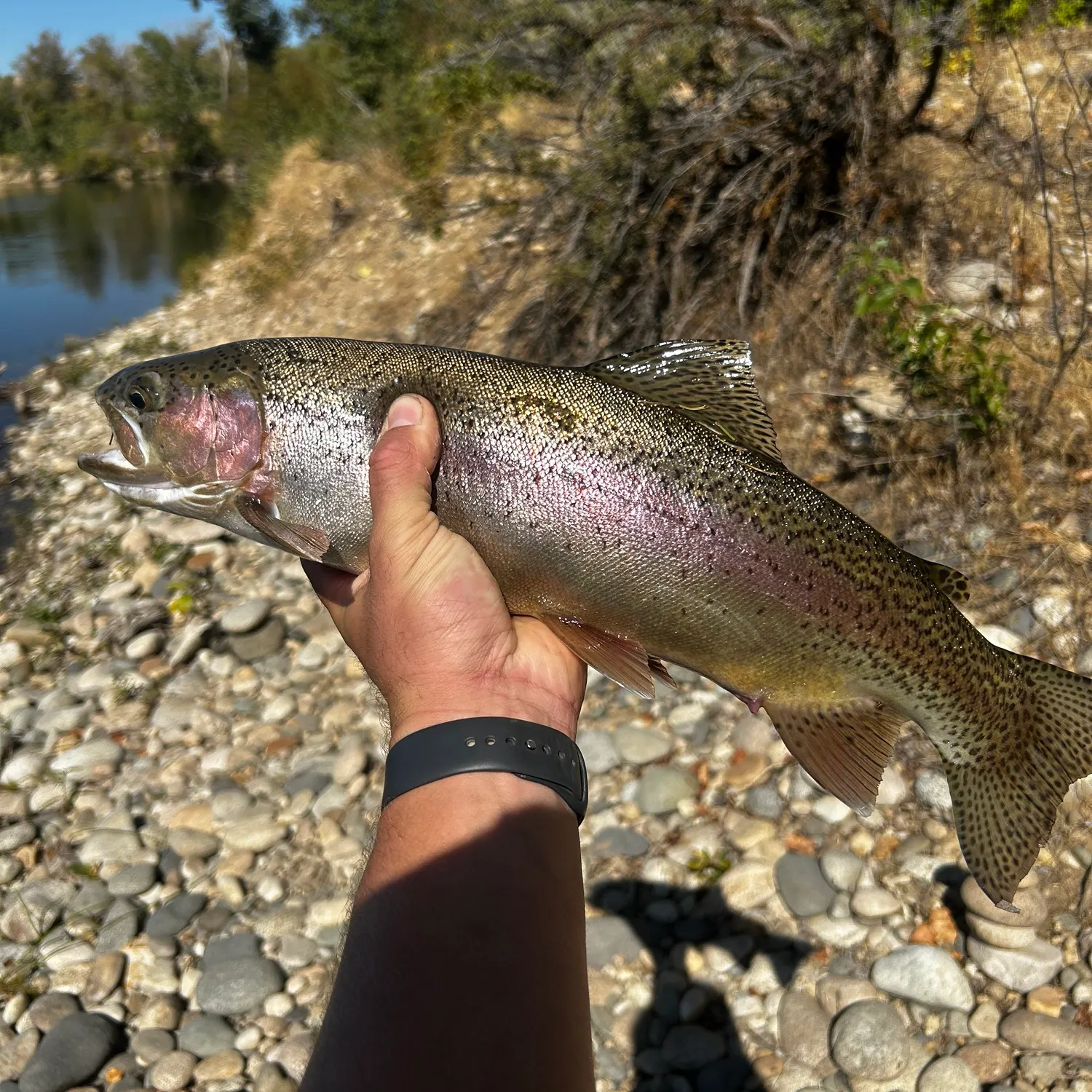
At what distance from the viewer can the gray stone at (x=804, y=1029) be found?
116 inches

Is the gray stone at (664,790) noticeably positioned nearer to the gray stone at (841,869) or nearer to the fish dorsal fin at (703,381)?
the gray stone at (841,869)

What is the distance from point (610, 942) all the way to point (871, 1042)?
1007mm

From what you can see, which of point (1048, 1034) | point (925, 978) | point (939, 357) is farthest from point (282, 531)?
point (939, 357)

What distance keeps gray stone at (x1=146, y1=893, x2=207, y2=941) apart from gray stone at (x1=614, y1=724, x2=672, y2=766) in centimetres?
213

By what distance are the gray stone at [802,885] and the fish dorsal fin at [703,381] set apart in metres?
1.92

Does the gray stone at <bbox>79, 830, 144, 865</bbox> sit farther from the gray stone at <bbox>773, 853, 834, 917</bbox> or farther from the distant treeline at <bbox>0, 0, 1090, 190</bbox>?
the distant treeline at <bbox>0, 0, 1090, 190</bbox>

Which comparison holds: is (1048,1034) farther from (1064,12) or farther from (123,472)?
(1064,12)

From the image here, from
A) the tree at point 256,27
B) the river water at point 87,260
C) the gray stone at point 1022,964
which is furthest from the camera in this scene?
the tree at point 256,27

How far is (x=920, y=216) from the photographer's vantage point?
20.8 ft

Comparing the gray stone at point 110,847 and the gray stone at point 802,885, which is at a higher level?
the gray stone at point 802,885

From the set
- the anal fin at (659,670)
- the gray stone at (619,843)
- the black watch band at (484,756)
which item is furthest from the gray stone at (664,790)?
the black watch band at (484,756)

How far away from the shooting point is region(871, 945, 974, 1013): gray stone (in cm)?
299

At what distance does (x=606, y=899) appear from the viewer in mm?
3596

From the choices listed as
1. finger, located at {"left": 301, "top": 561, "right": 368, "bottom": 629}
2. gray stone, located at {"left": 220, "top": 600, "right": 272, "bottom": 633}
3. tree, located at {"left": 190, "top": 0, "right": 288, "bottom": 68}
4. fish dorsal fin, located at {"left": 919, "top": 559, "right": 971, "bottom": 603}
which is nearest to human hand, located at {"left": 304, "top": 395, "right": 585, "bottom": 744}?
finger, located at {"left": 301, "top": 561, "right": 368, "bottom": 629}
